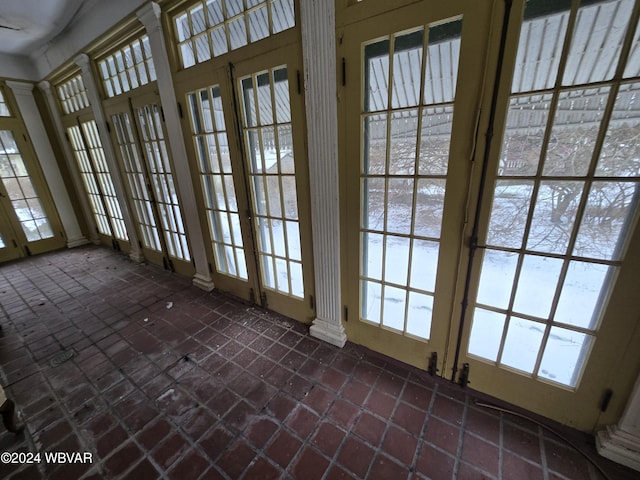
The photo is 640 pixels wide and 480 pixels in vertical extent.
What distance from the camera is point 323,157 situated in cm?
179

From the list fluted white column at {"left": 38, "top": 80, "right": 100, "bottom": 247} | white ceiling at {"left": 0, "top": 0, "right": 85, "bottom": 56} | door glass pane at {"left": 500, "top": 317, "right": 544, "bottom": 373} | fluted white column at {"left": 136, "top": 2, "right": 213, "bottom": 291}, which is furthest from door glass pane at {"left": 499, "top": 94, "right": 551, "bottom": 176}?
fluted white column at {"left": 38, "top": 80, "right": 100, "bottom": 247}

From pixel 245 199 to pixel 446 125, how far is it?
5.72 feet

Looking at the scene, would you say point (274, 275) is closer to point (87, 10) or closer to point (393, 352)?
point (393, 352)

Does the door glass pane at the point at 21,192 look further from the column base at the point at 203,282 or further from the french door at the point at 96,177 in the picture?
the column base at the point at 203,282

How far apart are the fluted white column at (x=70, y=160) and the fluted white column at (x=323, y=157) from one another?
16.6 feet

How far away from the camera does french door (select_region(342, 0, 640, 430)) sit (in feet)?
3.58

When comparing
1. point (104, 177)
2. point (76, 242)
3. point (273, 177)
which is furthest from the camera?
point (76, 242)

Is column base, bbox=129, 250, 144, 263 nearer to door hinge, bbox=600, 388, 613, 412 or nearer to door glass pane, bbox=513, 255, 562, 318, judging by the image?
door glass pane, bbox=513, 255, 562, 318

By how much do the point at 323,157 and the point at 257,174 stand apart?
73 cm

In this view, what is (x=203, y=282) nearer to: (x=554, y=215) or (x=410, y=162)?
(x=410, y=162)

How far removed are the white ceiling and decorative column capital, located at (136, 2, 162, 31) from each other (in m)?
1.00

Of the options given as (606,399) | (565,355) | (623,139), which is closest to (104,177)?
(623,139)

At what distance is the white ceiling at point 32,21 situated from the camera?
2.65 meters

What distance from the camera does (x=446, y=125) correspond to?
1.38 m
